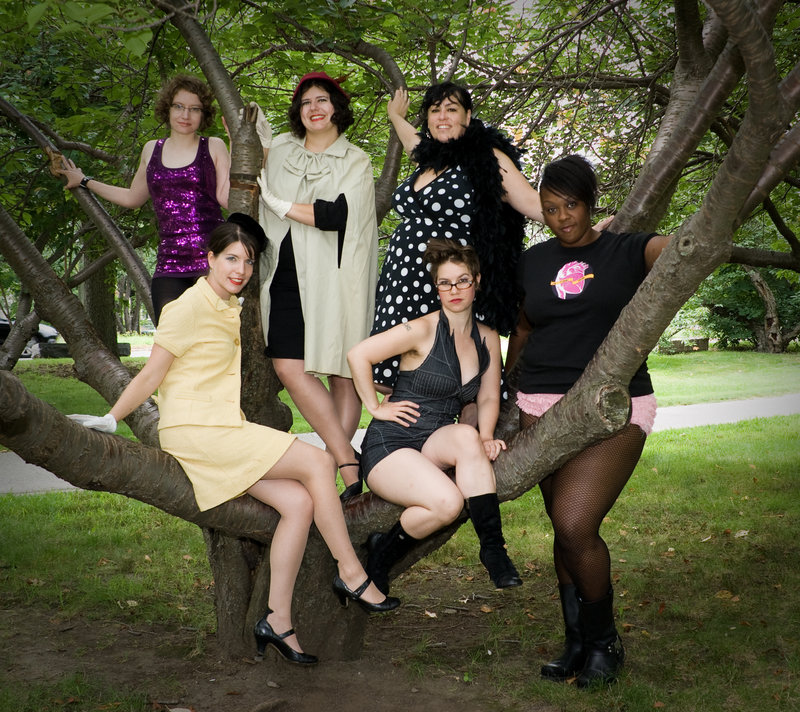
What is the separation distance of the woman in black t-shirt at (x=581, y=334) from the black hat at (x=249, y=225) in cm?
108

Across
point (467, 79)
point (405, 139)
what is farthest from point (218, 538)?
point (467, 79)

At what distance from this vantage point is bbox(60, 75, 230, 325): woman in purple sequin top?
150 inches

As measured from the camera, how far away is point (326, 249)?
3.63 metres

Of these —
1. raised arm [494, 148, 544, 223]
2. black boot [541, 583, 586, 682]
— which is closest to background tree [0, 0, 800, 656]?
raised arm [494, 148, 544, 223]

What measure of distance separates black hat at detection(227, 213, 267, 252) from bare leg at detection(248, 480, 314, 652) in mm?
991

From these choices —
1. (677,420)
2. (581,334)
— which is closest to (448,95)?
(581,334)

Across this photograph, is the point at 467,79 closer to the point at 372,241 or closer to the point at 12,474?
the point at 372,241

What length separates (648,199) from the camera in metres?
3.67

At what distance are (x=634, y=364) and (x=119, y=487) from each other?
6.11 ft

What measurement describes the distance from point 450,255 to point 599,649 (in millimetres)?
1778

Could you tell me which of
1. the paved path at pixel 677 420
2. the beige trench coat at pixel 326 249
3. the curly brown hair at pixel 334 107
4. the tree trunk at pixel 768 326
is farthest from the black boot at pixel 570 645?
the tree trunk at pixel 768 326

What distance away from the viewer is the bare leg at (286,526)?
325 centimetres

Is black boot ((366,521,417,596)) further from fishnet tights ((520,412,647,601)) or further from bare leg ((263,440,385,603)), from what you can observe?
fishnet tights ((520,412,647,601))

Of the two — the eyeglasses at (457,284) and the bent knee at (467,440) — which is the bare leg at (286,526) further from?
the eyeglasses at (457,284)
